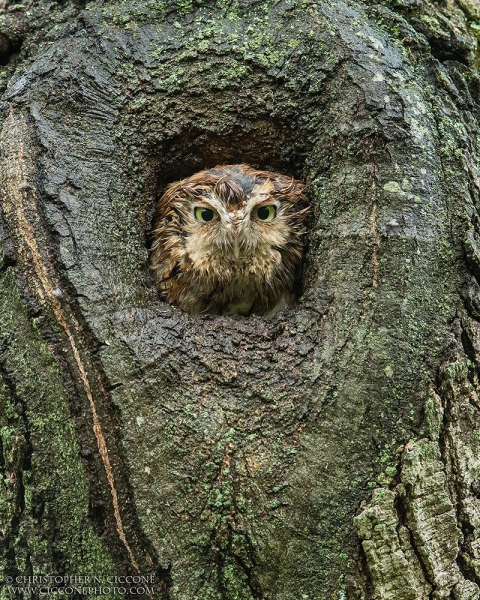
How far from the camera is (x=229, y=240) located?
3.52 meters

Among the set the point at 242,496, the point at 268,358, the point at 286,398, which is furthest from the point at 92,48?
the point at 242,496

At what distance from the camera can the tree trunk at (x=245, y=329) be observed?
7.79 feet

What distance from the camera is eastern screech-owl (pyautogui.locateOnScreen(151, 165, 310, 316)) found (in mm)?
3516

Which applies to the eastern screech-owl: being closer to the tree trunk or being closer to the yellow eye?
the yellow eye

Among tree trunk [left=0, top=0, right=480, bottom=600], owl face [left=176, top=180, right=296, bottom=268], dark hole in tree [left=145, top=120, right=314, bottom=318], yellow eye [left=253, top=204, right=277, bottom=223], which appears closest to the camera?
tree trunk [left=0, top=0, right=480, bottom=600]

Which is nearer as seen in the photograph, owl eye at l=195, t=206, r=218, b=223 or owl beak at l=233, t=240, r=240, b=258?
owl beak at l=233, t=240, r=240, b=258

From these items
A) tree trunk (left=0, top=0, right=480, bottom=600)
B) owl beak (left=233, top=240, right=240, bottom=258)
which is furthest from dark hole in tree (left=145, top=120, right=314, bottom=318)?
owl beak (left=233, top=240, right=240, bottom=258)

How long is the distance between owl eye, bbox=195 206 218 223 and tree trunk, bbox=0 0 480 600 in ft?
1.49

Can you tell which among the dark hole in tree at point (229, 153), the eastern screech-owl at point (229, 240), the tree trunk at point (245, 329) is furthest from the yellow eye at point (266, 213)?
the tree trunk at point (245, 329)

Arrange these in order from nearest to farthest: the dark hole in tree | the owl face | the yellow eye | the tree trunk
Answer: the tree trunk → the dark hole in tree → the owl face → the yellow eye

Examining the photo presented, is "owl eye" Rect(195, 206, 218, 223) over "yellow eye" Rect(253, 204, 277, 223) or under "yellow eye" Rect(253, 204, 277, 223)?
under

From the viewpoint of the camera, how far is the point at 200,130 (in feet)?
11.0

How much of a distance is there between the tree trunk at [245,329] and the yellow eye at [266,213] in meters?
0.40

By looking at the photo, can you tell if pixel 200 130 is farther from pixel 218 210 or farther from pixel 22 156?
pixel 22 156
